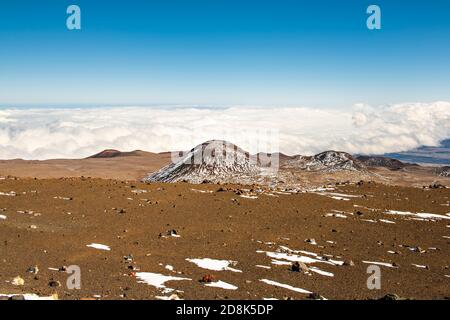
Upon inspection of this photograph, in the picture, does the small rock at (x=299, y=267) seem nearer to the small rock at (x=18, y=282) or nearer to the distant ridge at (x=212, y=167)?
the small rock at (x=18, y=282)

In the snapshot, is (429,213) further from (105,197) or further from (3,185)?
(3,185)

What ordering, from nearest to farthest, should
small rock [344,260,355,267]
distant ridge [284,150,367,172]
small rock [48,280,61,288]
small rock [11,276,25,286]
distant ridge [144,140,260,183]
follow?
small rock [11,276,25,286] → small rock [48,280,61,288] → small rock [344,260,355,267] → distant ridge [144,140,260,183] → distant ridge [284,150,367,172]

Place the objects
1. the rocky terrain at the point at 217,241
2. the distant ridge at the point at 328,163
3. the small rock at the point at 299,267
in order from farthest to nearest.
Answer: the distant ridge at the point at 328,163
the small rock at the point at 299,267
the rocky terrain at the point at 217,241

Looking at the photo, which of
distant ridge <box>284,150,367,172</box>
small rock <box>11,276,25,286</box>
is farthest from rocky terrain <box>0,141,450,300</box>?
distant ridge <box>284,150,367,172</box>

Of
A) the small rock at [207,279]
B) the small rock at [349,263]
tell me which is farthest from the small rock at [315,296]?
the small rock at [349,263]

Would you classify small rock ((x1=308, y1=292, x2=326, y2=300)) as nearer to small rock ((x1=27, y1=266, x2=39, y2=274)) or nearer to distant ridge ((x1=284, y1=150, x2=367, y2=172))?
small rock ((x1=27, y1=266, x2=39, y2=274))

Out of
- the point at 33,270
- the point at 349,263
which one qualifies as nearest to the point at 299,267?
the point at 349,263

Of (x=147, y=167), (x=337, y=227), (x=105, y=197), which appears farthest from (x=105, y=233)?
(x=147, y=167)
